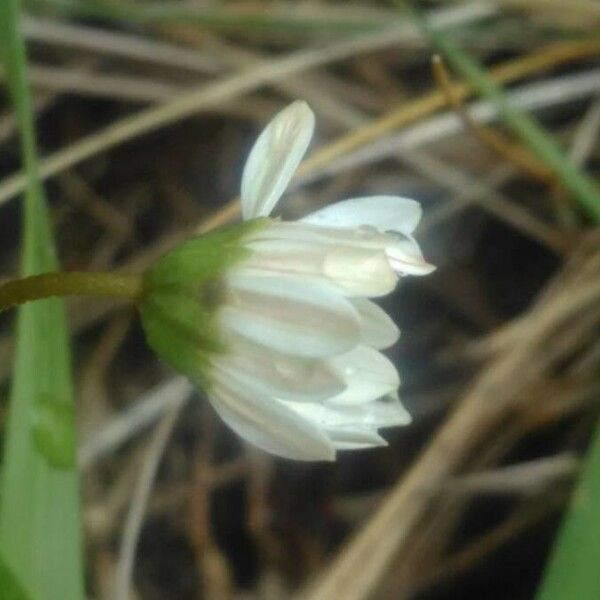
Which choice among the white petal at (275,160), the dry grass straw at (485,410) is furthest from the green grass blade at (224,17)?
the white petal at (275,160)

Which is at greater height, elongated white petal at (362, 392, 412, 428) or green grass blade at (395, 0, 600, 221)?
green grass blade at (395, 0, 600, 221)

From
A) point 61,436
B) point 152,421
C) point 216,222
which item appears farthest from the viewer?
point 152,421

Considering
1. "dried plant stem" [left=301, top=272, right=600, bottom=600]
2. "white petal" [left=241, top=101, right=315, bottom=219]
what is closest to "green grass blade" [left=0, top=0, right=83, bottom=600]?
"white petal" [left=241, top=101, right=315, bottom=219]

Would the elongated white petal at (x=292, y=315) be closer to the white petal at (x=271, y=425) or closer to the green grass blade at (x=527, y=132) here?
the white petal at (x=271, y=425)

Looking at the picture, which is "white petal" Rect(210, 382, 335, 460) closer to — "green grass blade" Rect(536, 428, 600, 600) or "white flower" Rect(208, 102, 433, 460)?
"white flower" Rect(208, 102, 433, 460)

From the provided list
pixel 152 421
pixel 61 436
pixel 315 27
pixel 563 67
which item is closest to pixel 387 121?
pixel 315 27

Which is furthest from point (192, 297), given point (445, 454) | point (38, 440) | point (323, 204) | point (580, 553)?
point (323, 204)

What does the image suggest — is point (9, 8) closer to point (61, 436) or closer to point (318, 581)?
point (61, 436)
